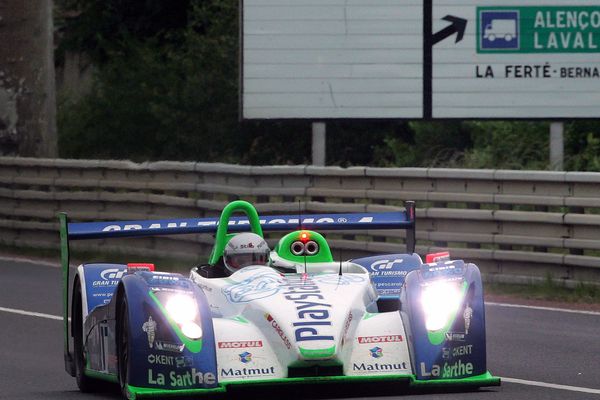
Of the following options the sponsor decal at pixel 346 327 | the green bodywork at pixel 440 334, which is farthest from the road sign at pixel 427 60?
the sponsor decal at pixel 346 327

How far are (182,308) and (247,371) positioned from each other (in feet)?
1.64

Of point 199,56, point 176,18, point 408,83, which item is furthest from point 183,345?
point 176,18

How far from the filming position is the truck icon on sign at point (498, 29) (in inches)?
909

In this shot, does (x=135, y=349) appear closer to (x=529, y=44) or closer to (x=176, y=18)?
(x=529, y=44)

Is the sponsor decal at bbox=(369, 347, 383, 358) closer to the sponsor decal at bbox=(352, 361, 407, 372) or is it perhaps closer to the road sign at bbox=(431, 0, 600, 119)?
the sponsor decal at bbox=(352, 361, 407, 372)

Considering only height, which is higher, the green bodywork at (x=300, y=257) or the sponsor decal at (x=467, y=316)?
the green bodywork at (x=300, y=257)

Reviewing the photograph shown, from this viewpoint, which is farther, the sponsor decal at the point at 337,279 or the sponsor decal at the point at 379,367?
the sponsor decal at the point at 337,279

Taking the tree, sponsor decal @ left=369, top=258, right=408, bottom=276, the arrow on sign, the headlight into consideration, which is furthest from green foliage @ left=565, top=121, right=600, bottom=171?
the headlight

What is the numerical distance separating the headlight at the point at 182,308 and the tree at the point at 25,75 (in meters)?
17.0

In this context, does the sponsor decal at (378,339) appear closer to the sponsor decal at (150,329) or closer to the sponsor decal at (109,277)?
the sponsor decal at (150,329)

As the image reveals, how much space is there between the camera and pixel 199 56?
30.3 metres

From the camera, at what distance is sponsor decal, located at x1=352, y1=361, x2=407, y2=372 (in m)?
8.80

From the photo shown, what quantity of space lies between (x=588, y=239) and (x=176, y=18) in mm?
20583

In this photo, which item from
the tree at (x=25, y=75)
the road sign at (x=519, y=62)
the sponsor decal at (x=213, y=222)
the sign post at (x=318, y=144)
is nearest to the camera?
the sponsor decal at (x=213, y=222)
